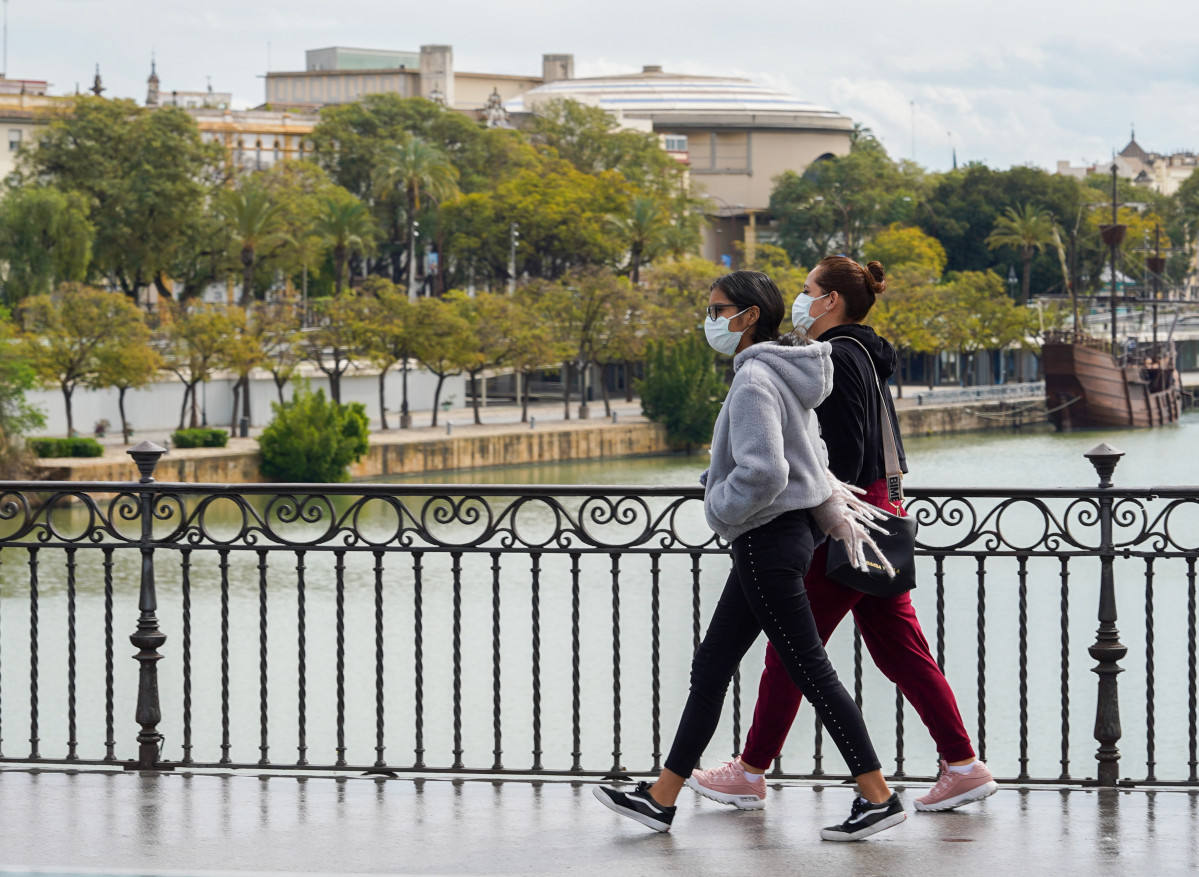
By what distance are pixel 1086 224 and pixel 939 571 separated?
3292 inches

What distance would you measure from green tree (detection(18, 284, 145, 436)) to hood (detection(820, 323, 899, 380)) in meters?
40.1

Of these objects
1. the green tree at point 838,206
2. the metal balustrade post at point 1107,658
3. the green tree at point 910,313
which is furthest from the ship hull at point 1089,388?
the metal balustrade post at point 1107,658

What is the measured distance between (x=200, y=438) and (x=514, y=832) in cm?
3916

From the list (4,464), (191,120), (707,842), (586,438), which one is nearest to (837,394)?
(707,842)

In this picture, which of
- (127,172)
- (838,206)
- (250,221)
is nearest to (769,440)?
(250,221)

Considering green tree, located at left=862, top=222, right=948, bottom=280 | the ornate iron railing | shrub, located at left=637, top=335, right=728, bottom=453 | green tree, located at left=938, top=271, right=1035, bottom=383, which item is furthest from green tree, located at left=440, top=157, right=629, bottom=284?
the ornate iron railing

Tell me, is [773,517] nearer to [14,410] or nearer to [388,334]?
[14,410]

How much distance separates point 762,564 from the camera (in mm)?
4410

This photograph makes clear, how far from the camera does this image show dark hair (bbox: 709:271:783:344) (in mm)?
4461

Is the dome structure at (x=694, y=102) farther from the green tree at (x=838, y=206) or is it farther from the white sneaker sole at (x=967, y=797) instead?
the white sneaker sole at (x=967, y=797)

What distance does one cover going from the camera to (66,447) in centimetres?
3950

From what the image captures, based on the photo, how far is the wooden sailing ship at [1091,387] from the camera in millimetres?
64625

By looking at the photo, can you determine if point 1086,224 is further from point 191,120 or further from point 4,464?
point 4,464

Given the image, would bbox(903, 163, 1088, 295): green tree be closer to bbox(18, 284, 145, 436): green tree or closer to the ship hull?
the ship hull
